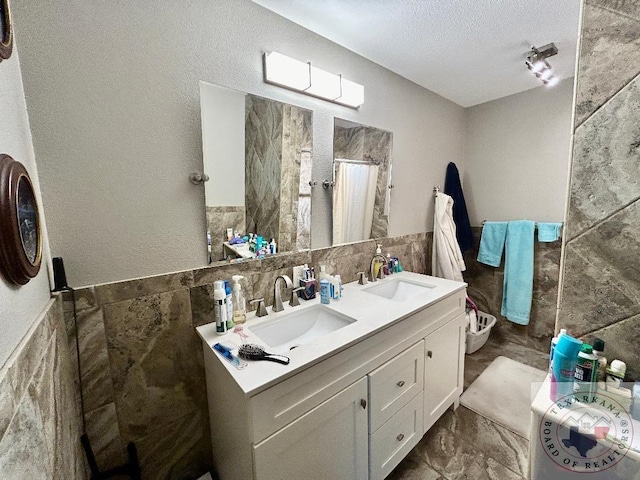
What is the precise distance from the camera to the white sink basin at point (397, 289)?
1.72 meters

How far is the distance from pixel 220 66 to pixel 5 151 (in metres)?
0.85

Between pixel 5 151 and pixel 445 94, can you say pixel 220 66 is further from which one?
pixel 445 94

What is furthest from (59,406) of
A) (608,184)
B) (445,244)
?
(445,244)

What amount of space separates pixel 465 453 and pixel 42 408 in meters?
1.89

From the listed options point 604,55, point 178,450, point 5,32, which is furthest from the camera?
point 178,450

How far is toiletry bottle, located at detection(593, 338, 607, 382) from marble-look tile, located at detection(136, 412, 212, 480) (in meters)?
1.52

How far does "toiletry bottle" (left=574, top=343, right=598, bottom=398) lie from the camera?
2.57ft

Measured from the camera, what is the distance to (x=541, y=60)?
170 cm

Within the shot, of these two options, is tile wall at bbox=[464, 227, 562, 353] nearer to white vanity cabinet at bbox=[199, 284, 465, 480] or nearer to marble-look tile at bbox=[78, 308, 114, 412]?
white vanity cabinet at bbox=[199, 284, 465, 480]

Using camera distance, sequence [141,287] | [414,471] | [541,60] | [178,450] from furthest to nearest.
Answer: [541,60]
[414,471]
[178,450]
[141,287]

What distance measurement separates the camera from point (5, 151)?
0.61m

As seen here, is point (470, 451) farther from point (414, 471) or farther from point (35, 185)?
point (35, 185)

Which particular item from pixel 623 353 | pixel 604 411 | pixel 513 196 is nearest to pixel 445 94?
pixel 513 196

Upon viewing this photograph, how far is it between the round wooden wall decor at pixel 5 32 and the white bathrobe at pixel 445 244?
2.50 m
